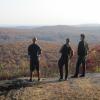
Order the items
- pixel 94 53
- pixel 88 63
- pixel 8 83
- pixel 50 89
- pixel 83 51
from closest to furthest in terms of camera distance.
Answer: pixel 50 89, pixel 8 83, pixel 83 51, pixel 88 63, pixel 94 53

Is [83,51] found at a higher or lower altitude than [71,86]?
higher

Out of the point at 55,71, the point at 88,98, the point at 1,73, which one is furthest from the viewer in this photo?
the point at 55,71

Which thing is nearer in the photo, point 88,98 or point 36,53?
point 88,98

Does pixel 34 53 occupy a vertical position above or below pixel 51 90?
above

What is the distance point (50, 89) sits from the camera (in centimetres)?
1673

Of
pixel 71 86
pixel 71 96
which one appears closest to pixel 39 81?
pixel 71 86

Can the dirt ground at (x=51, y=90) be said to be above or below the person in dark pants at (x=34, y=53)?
below

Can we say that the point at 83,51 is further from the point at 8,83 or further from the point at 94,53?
the point at 94,53

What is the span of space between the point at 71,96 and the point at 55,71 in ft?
29.4

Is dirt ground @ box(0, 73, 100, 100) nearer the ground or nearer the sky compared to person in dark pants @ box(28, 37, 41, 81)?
nearer the ground

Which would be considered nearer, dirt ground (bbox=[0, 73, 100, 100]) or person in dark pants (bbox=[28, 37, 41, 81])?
dirt ground (bbox=[0, 73, 100, 100])

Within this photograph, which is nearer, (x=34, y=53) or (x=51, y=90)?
(x=51, y=90)

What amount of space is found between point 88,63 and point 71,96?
15489 mm

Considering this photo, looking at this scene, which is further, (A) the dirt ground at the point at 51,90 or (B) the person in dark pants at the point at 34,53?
(B) the person in dark pants at the point at 34,53
